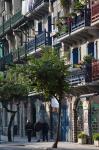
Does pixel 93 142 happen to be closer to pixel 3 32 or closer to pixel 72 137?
→ pixel 72 137

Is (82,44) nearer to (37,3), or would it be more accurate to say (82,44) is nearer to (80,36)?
(80,36)

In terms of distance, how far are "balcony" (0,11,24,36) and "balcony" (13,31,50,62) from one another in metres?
2.71

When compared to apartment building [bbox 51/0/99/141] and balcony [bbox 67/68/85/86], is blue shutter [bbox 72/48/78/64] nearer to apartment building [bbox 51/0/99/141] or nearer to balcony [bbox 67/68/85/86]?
apartment building [bbox 51/0/99/141]

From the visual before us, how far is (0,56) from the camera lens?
70.0m

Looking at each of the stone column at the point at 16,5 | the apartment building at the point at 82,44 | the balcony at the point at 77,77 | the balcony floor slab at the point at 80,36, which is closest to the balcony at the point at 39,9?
the apartment building at the point at 82,44

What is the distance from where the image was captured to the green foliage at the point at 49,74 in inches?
1432

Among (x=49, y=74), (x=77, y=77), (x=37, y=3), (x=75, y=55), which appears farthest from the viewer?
(x=37, y=3)

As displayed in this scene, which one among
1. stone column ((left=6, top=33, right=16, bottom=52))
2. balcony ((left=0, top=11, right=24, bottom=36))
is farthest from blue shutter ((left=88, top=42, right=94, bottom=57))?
stone column ((left=6, top=33, right=16, bottom=52))

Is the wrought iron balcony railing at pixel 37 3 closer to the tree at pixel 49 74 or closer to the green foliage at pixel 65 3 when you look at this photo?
the green foliage at pixel 65 3

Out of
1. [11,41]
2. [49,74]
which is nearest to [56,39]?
[49,74]

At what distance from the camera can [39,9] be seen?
173 ft

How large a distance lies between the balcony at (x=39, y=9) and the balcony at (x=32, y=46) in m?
2.07

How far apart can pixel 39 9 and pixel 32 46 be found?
3509 mm

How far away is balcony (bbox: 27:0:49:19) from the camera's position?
51.6 m
